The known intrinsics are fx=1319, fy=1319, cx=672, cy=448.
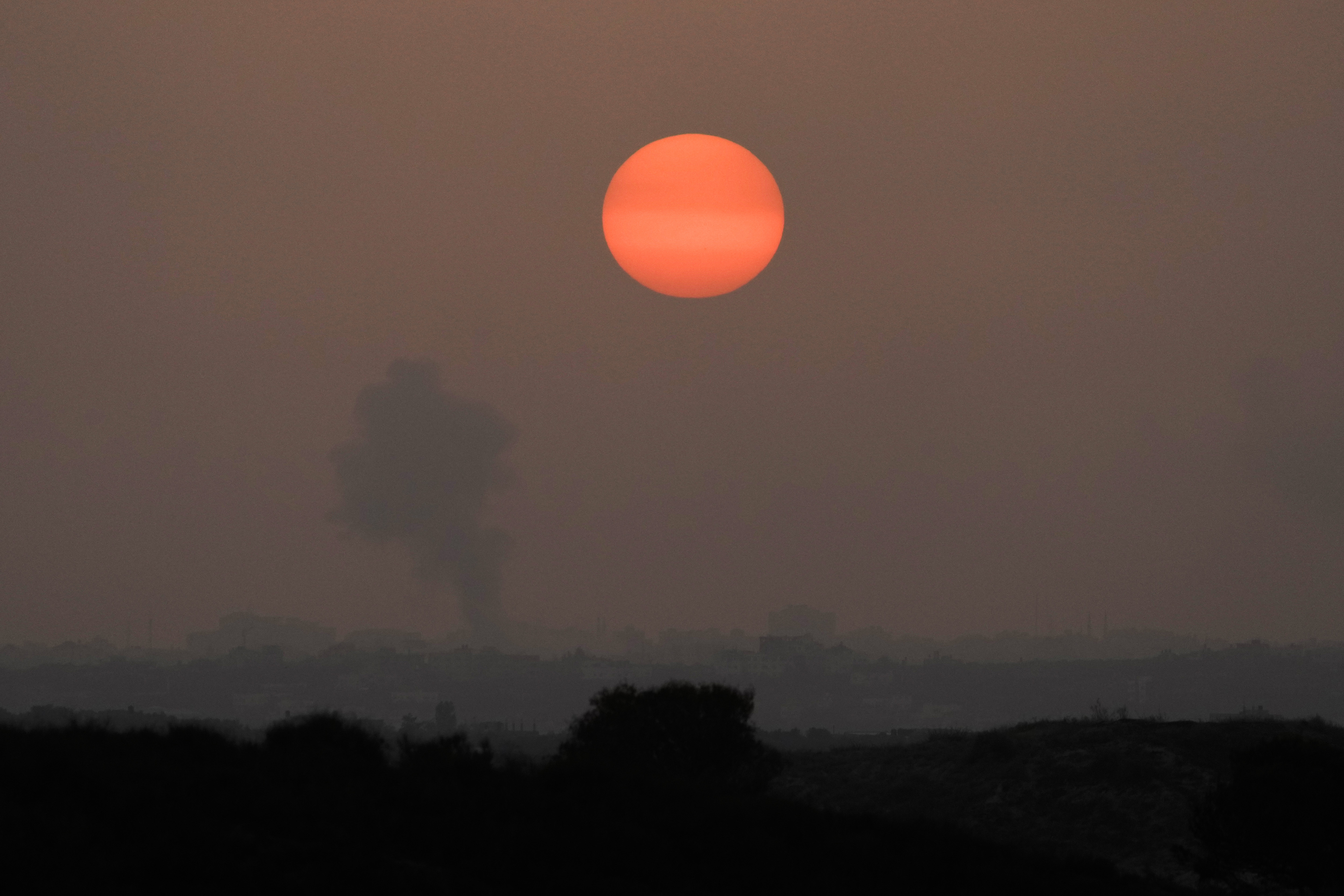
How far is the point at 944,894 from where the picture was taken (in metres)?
23.7

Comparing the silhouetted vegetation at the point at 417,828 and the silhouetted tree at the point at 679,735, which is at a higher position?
the silhouetted tree at the point at 679,735

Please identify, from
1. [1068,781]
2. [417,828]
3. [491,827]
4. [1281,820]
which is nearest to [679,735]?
[1281,820]

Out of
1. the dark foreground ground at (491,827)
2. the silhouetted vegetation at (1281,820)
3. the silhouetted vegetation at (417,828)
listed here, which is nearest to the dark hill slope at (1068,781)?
the silhouetted vegetation at (1281,820)

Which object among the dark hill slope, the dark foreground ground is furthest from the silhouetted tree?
the dark hill slope

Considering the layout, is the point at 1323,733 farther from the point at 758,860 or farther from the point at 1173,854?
the point at 758,860

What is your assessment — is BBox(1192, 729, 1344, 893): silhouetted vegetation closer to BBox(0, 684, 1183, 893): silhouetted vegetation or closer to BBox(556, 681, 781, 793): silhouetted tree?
BBox(0, 684, 1183, 893): silhouetted vegetation

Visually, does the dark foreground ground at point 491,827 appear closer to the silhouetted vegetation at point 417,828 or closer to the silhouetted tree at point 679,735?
the silhouetted vegetation at point 417,828

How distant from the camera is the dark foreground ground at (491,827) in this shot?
20297 millimetres

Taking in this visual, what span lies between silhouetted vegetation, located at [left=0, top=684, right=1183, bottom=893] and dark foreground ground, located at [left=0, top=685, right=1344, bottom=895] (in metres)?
0.05

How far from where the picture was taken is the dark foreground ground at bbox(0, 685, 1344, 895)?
20297 millimetres

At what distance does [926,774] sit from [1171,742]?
1105 centimetres

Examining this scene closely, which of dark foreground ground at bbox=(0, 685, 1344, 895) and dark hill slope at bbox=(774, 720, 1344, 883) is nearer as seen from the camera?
dark foreground ground at bbox=(0, 685, 1344, 895)

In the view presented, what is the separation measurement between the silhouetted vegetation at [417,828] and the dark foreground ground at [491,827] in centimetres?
5

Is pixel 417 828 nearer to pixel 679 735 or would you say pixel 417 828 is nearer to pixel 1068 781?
pixel 679 735
